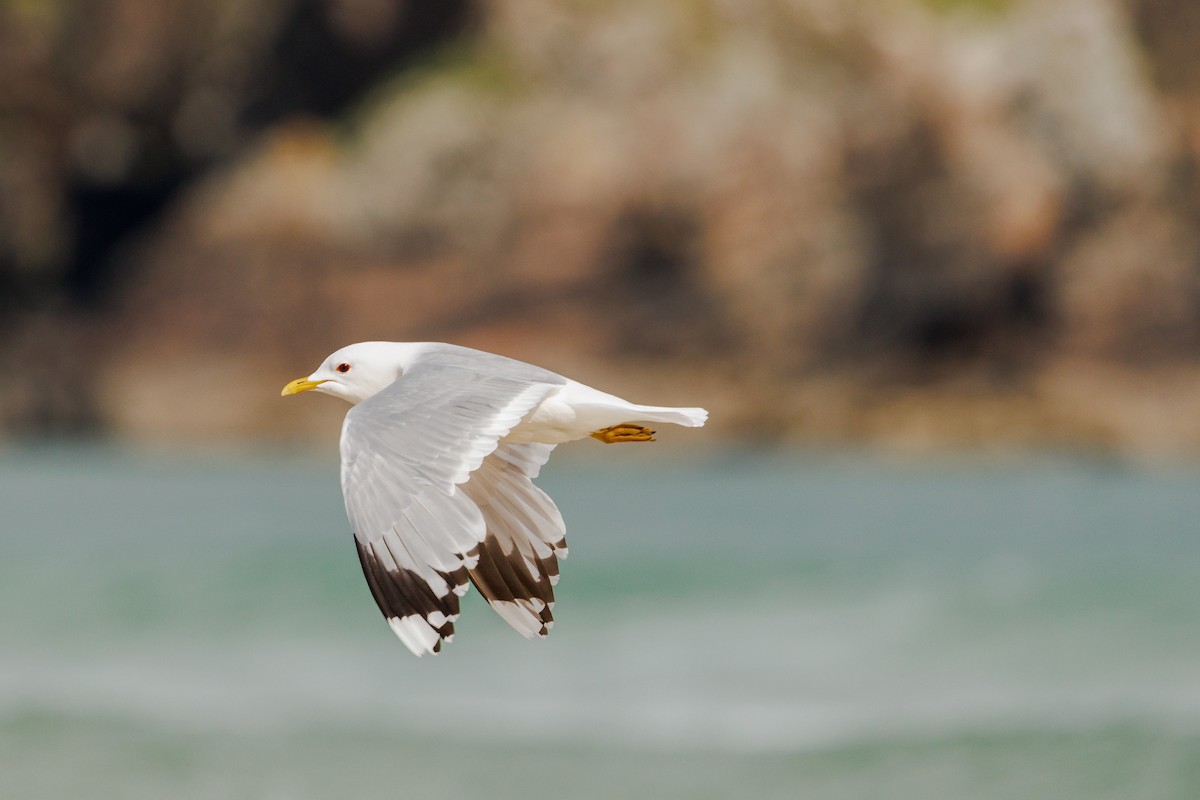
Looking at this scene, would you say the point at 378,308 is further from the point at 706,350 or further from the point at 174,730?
the point at 174,730

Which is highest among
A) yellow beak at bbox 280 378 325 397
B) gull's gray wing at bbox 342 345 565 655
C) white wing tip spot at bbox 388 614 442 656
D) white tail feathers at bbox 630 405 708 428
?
yellow beak at bbox 280 378 325 397

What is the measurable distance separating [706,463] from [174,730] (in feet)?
40.8

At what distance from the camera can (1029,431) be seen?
68.5ft

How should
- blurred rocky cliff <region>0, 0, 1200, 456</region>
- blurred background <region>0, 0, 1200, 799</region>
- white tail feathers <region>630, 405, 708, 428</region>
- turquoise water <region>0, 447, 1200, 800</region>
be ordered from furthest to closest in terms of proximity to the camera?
blurred rocky cliff <region>0, 0, 1200, 456</region>, blurred background <region>0, 0, 1200, 799</region>, turquoise water <region>0, 447, 1200, 800</region>, white tail feathers <region>630, 405, 708, 428</region>

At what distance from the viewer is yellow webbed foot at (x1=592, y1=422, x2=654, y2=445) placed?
4473mm

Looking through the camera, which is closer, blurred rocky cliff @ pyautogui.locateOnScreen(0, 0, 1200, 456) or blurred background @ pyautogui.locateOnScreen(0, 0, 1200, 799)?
blurred background @ pyautogui.locateOnScreen(0, 0, 1200, 799)

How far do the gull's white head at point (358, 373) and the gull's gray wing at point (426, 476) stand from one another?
0.22m

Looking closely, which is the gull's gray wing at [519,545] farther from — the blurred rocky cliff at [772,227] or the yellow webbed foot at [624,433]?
the blurred rocky cliff at [772,227]

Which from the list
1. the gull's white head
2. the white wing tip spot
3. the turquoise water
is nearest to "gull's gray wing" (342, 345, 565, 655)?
the white wing tip spot

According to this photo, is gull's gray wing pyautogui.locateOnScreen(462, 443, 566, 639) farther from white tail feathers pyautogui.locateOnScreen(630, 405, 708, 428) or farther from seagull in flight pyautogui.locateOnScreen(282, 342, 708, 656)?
white tail feathers pyautogui.locateOnScreen(630, 405, 708, 428)

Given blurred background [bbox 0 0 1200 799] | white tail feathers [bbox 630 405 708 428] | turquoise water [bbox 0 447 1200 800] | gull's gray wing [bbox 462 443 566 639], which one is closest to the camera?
white tail feathers [bbox 630 405 708 428]

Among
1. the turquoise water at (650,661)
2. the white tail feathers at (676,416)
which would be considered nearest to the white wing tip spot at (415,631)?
the white tail feathers at (676,416)

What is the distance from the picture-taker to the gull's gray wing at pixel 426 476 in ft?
11.5

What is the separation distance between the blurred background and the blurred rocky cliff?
0.04m
